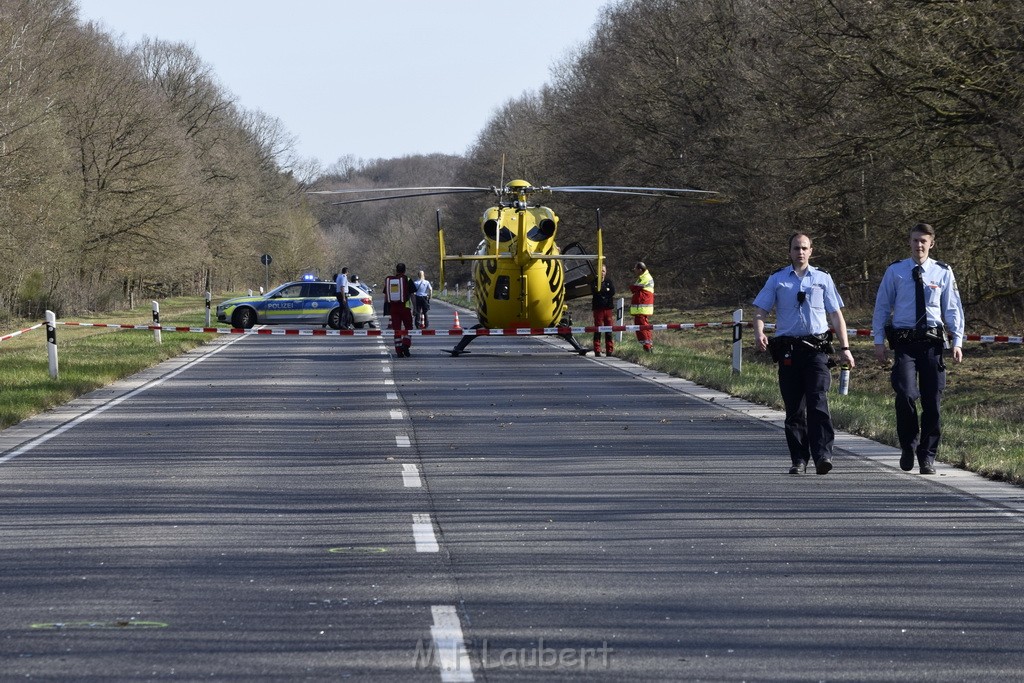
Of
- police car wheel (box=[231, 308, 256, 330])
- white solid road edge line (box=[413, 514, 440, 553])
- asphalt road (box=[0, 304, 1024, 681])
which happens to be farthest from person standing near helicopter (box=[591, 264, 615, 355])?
white solid road edge line (box=[413, 514, 440, 553])

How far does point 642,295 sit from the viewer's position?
97.3 ft

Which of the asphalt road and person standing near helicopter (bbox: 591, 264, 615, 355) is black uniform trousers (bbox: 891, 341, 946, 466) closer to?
the asphalt road

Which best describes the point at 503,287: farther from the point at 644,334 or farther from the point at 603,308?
the point at 644,334

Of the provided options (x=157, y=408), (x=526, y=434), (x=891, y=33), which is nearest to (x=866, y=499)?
(x=526, y=434)

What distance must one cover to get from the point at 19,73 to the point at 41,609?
136ft

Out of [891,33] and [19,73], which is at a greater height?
[19,73]

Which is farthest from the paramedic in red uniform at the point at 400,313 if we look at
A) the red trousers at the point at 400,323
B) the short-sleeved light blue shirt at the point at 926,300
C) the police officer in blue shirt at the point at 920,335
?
the police officer in blue shirt at the point at 920,335

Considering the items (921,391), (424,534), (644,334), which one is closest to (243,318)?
(644,334)

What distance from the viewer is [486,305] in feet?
93.3

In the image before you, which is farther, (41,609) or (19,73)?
(19,73)

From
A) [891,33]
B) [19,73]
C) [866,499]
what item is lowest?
[866,499]

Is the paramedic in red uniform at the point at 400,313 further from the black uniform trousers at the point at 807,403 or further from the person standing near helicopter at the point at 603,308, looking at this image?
the black uniform trousers at the point at 807,403

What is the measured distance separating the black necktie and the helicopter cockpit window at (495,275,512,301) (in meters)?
16.4

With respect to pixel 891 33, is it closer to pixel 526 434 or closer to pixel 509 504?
pixel 526 434
